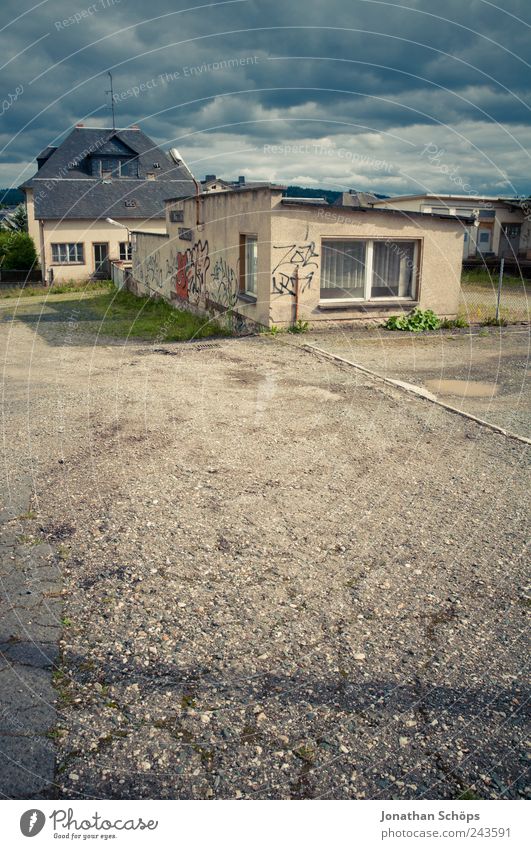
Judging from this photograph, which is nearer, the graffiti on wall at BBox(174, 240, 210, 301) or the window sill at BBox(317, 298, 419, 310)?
the window sill at BBox(317, 298, 419, 310)

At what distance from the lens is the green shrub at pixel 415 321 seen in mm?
17922

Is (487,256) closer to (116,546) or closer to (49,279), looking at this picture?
(49,279)

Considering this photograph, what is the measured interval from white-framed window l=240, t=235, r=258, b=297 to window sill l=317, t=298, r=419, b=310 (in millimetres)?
1923

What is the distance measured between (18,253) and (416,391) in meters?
37.4

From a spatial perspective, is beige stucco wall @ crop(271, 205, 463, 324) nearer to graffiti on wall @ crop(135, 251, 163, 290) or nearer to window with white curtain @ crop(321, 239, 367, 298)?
window with white curtain @ crop(321, 239, 367, 298)

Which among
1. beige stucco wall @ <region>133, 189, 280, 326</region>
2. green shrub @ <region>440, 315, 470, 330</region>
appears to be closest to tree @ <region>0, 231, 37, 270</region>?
beige stucco wall @ <region>133, 189, 280, 326</region>

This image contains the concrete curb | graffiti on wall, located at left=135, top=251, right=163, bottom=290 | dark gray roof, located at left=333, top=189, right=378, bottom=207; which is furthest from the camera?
dark gray roof, located at left=333, top=189, right=378, bottom=207

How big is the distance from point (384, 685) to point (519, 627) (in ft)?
4.08

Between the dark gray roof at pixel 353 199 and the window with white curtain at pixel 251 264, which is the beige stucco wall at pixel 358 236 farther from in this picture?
the dark gray roof at pixel 353 199

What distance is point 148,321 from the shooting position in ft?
70.3

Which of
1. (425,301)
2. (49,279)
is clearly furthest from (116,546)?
(49,279)

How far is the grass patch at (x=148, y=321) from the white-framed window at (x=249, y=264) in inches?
52.2

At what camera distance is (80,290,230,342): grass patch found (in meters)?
18.1

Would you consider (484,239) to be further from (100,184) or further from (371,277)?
(371,277)
